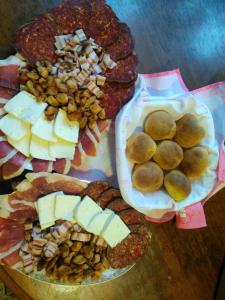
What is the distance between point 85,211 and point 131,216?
0.18m

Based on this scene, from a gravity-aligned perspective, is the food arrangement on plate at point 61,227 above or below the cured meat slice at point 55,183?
below

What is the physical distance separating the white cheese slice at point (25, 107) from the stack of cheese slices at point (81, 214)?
0.83ft

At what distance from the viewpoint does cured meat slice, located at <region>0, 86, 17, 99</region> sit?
1.15 m

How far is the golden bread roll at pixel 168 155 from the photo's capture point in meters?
1.26

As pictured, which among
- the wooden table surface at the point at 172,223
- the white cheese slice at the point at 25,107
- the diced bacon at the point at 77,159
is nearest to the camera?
the white cheese slice at the point at 25,107

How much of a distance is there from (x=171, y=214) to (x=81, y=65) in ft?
2.08

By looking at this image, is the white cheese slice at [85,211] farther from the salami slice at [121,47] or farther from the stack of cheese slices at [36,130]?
the salami slice at [121,47]

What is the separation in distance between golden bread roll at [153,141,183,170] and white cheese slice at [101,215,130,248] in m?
0.24

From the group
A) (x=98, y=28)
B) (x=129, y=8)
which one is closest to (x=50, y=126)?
(x=98, y=28)

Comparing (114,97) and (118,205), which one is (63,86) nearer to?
(114,97)

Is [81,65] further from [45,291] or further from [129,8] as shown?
[45,291]

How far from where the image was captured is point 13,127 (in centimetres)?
111

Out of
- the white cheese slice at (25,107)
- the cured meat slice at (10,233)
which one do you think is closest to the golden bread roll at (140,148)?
the white cheese slice at (25,107)

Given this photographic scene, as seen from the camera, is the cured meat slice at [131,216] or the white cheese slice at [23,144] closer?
the white cheese slice at [23,144]
